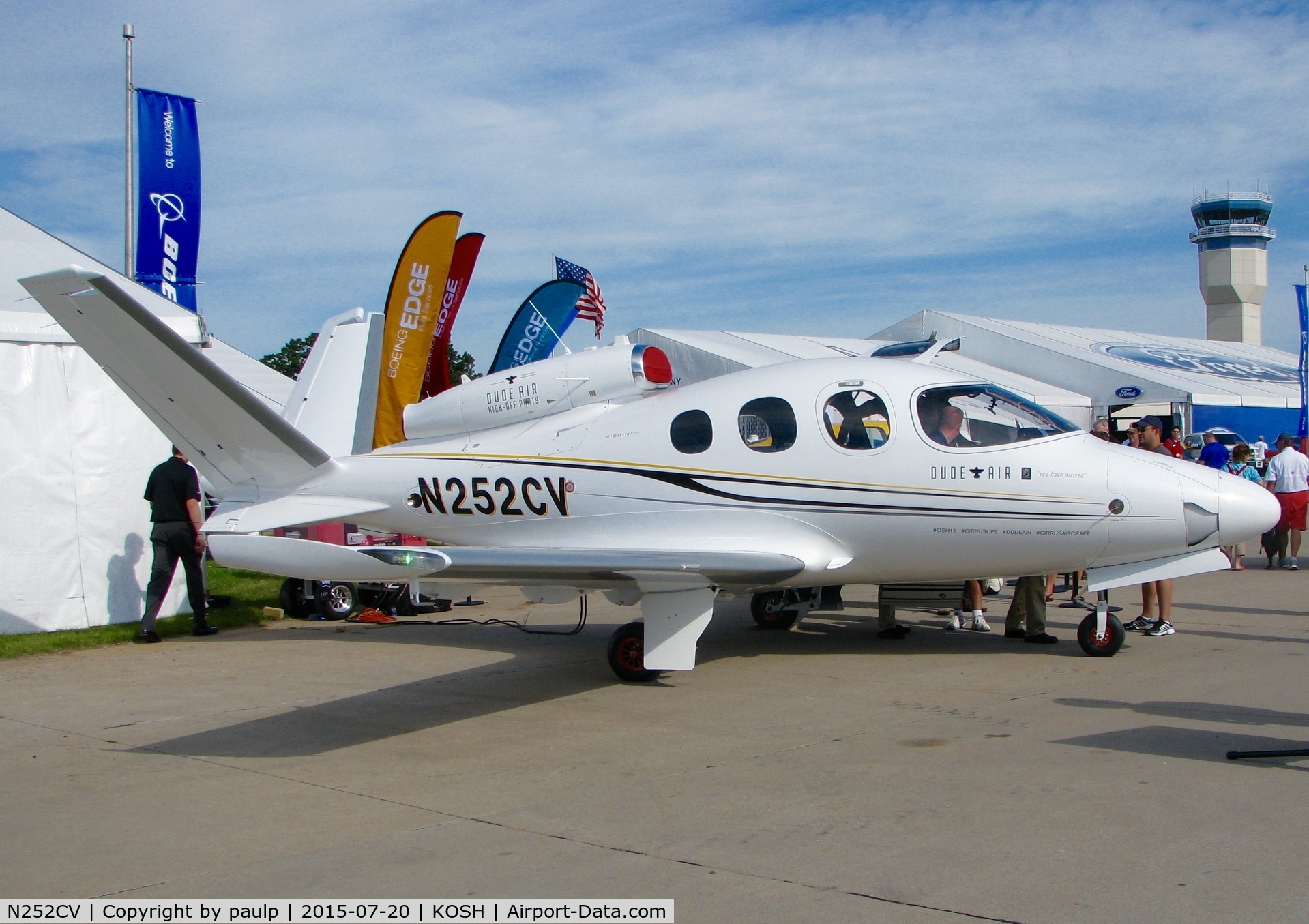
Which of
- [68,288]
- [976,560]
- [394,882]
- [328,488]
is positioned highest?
[68,288]

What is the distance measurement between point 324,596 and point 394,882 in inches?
341

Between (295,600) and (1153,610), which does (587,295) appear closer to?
(295,600)

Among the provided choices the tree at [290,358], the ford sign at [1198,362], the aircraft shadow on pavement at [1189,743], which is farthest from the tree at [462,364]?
the aircraft shadow on pavement at [1189,743]

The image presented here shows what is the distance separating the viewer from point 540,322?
21.1 metres

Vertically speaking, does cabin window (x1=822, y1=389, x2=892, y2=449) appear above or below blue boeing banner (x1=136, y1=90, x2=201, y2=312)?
below

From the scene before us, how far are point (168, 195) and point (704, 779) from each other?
710 inches

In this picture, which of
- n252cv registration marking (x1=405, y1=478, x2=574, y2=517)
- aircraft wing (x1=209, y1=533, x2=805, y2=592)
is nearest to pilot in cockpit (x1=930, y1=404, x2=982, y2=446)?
aircraft wing (x1=209, y1=533, x2=805, y2=592)

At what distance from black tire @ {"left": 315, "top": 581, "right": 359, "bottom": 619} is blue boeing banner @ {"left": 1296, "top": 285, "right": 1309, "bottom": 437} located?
2124cm

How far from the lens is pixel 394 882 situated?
410 centimetres

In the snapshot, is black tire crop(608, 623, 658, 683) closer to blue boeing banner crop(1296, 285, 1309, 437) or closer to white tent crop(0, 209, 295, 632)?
white tent crop(0, 209, 295, 632)

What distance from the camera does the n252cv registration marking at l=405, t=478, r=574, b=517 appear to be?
9.02 meters

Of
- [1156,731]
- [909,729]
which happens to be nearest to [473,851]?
[909,729]

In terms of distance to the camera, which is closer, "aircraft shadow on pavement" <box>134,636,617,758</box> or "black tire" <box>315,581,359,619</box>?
"aircraft shadow on pavement" <box>134,636,617,758</box>

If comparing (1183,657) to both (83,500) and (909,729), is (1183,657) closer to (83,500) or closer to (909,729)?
(909,729)
